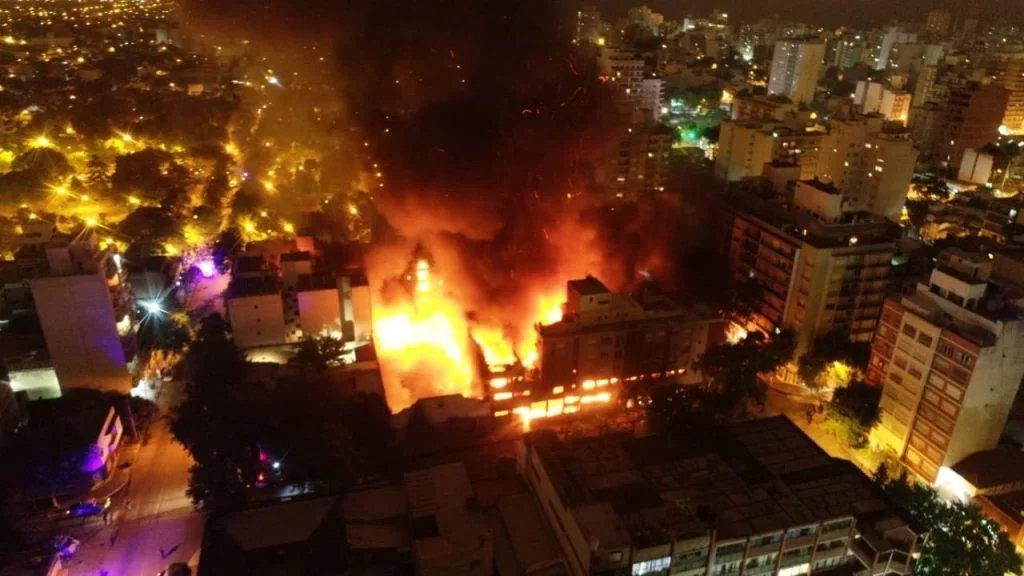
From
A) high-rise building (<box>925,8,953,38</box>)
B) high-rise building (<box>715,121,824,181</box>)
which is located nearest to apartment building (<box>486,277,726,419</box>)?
high-rise building (<box>715,121,824,181</box>)

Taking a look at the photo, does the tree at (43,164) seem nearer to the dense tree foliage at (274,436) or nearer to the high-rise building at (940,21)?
the dense tree foliage at (274,436)

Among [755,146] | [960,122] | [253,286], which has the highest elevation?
[755,146]

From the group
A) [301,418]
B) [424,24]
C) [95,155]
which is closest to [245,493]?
[301,418]

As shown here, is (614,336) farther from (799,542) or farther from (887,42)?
(887,42)

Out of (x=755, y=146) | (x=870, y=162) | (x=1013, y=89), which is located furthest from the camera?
(x=1013, y=89)

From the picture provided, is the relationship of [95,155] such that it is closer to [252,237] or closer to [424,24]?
[252,237]

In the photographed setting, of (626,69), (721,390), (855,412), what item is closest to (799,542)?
(855,412)

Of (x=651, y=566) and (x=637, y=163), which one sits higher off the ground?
(x=637, y=163)

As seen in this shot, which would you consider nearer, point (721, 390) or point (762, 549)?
point (762, 549)

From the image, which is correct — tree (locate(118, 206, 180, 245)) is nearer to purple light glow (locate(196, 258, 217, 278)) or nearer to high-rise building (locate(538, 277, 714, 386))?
purple light glow (locate(196, 258, 217, 278))
